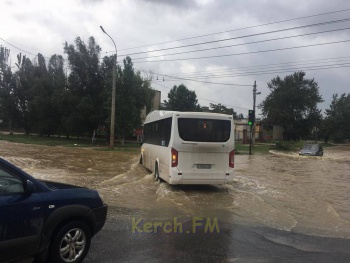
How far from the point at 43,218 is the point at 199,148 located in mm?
7313

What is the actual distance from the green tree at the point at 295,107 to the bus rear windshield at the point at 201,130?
7457cm

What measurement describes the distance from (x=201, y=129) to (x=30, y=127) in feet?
158

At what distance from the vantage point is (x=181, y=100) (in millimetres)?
75625

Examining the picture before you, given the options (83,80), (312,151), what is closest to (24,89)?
(83,80)

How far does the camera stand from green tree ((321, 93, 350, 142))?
302 ft

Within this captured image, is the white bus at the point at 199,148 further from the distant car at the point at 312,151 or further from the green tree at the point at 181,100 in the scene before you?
the green tree at the point at 181,100

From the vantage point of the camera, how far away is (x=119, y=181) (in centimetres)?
1323

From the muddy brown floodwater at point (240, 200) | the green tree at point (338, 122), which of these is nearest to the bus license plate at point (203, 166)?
the muddy brown floodwater at point (240, 200)

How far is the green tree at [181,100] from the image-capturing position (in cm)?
7550

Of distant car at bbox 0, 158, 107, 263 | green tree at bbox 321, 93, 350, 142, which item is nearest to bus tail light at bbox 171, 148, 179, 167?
distant car at bbox 0, 158, 107, 263

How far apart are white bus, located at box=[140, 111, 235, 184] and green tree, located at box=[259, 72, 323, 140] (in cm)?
7447

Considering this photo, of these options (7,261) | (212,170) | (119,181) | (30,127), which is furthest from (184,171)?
(30,127)

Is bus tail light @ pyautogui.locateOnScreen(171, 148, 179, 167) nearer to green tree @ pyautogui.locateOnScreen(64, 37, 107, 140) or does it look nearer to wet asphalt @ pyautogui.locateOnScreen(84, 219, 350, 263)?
wet asphalt @ pyautogui.locateOnScreen(84, 219, 350, 263)

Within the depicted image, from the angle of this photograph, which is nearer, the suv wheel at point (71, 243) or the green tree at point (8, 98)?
the suv wheel at point (71, 243)
